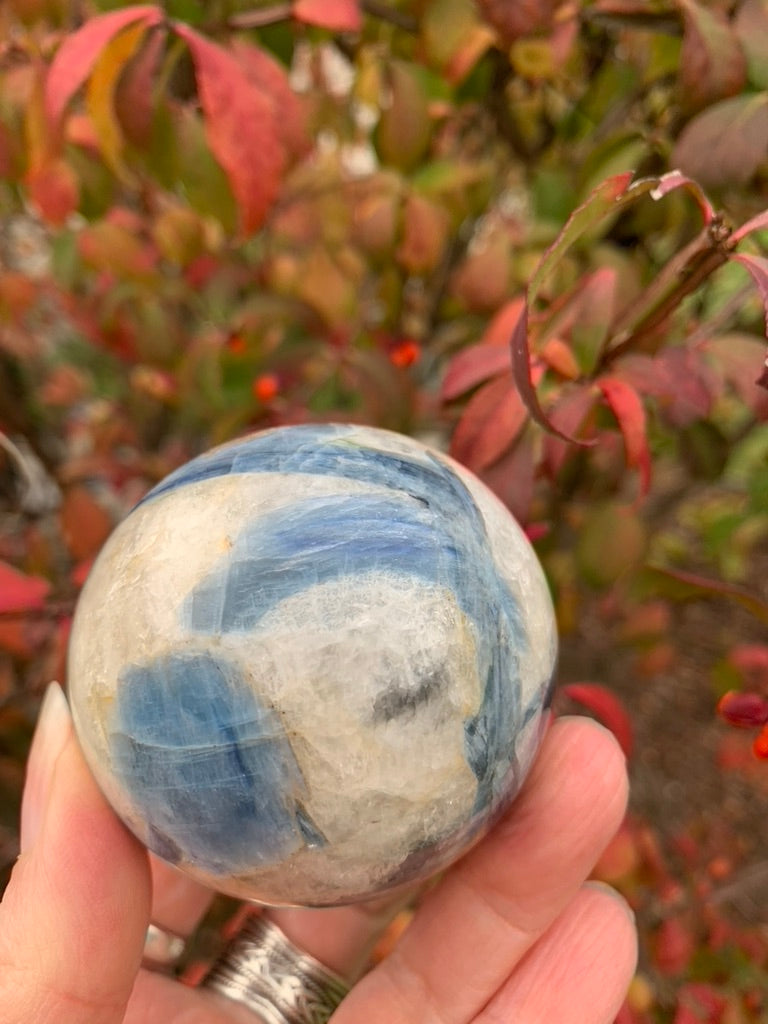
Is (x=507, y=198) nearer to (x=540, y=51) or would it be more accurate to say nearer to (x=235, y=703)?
(x=540, y=51)

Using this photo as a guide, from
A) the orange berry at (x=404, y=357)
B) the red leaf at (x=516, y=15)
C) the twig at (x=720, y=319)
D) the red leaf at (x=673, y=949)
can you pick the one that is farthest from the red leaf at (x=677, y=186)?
the red leaf at (x=673, y=949)

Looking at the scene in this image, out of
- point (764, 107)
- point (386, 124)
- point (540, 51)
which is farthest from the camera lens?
point (386, 124)

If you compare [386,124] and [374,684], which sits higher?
[386,124]

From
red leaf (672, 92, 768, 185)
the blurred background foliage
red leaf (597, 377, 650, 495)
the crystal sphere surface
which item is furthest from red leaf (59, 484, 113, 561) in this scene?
red leaf (672, 92, 768, 185)

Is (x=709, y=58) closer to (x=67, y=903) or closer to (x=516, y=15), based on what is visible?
(x=516, y=15)

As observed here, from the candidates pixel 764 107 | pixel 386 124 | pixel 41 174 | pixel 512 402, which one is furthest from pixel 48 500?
pixel 764 107

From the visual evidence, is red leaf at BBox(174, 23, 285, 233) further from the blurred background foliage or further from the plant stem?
the plant stem

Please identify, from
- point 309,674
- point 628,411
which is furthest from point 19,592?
point 628,411
